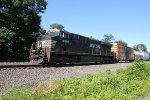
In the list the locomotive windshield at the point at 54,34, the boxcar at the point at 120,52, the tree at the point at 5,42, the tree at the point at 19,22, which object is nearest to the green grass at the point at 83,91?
the locomotive windshield at the point at 54,34

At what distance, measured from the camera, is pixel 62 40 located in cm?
2866

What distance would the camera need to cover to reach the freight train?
2683 centimetres

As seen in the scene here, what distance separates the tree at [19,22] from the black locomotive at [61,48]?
12.4 metres

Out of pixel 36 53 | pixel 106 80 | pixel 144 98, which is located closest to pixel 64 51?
pixel 36 53

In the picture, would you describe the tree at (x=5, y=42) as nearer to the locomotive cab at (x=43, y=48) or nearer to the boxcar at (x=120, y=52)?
the locomotive cab at (x=43, y=48)

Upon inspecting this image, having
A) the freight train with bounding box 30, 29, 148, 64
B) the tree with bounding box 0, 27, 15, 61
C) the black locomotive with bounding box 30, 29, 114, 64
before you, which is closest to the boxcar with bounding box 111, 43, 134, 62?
the freight train with bounding box 30, 29, 148, 64

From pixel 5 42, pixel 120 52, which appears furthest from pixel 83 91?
pixel 120 52

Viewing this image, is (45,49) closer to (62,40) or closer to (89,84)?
(62,40)

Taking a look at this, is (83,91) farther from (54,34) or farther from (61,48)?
(61,48)

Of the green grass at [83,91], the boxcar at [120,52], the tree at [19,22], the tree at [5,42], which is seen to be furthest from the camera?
the boxcar at [120,52]

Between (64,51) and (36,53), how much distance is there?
298cm

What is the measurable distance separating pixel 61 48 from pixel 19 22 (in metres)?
19.0

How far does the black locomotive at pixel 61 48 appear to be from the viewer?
26.7 meters

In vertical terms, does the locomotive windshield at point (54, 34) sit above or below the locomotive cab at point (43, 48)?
above
